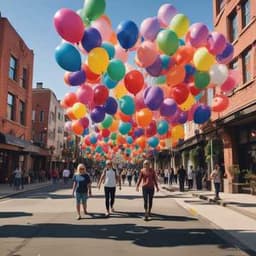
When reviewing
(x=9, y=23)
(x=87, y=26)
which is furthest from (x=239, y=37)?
(x=9, y=23)

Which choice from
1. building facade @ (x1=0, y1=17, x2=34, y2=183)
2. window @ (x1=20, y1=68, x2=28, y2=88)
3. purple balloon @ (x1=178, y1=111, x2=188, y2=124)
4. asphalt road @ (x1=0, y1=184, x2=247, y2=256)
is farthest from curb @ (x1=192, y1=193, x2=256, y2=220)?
window @ (x1=20, y1=68, x2=28, y2=88)

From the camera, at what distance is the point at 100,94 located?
13.3 meters

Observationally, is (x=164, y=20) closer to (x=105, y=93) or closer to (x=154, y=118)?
(x=105, y=93)

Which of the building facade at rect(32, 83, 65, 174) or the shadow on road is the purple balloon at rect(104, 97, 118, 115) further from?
the building facade at rect(32, 83, 65, 174)

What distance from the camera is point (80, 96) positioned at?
1384 cm

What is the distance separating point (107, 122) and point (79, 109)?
1975 millimetres

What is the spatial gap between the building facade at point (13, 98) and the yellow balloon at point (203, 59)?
1820 centimetres

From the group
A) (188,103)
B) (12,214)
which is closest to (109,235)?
(12,214)

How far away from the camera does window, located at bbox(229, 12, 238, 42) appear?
74.5 ft

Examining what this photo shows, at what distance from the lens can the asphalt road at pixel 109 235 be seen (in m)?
7.28

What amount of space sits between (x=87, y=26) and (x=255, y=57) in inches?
408

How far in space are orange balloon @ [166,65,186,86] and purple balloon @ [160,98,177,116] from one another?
748 mm

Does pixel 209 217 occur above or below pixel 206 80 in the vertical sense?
below

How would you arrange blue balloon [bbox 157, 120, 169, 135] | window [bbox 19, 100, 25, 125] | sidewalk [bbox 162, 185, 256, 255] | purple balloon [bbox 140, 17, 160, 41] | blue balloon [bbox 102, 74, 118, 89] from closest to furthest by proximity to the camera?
sidewalk [bbox 162, 185, 256, 255] → purple balloon [bbox 140, 17, 160, 41] → blue balloon [bbox 102, 74, 118, 89] → blue balloon [bbox 157, 120, 169, 135] → window [bbox 19, 100, 25, 125]
